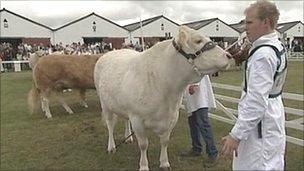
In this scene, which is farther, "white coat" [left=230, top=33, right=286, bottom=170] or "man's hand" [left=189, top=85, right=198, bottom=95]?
"man's hand" [left=189, top=85, right=198, bottom=95]

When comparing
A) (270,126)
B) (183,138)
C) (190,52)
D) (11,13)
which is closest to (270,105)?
(270,126)

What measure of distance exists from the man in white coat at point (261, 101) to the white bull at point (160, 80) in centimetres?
126

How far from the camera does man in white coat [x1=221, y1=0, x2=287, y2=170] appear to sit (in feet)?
9.18

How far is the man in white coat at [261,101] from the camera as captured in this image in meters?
2.80

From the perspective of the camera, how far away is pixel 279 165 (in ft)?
10.00

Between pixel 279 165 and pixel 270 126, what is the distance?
1.09 feet

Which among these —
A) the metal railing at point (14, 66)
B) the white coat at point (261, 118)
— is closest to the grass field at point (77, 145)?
the white coat at point (261, 118)

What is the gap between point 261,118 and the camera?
2861 mm

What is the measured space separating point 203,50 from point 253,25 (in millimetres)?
1483

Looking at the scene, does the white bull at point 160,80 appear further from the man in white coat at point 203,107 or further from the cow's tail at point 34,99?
the cow's tail at point 34,99

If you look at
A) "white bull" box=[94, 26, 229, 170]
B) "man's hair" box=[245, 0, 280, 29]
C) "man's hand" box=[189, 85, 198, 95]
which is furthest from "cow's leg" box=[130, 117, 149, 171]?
"man's hair" box=[245, 0, 280, 29]

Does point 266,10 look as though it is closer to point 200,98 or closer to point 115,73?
point 200,98

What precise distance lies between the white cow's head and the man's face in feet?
4.02

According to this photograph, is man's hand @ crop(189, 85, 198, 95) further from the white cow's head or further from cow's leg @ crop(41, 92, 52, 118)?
cow's leg @ crop(41, 92, 52, 118)
